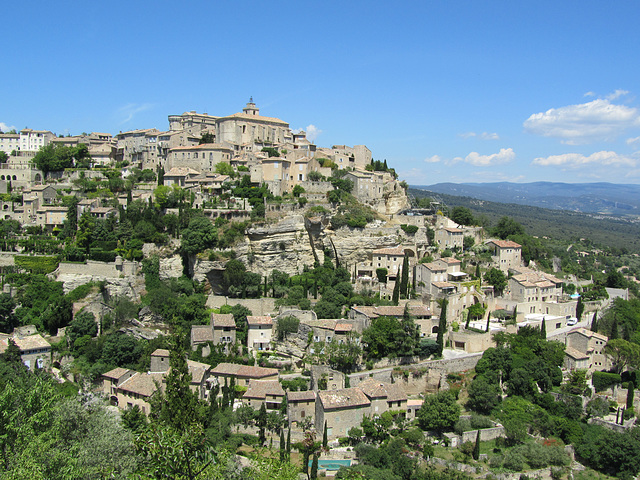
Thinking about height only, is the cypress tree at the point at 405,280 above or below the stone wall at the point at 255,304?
above

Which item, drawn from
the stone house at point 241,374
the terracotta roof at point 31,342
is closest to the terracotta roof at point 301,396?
the stone house at point 241,374

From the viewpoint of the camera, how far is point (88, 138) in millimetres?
72250

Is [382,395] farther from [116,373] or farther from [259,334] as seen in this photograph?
[116,373]

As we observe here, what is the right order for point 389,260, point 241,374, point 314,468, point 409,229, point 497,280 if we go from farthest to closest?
1. point 409,229
2. point 389,260
3. point 497,280
4. point 241,374
5. point 314,468

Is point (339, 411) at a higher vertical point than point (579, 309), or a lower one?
lower

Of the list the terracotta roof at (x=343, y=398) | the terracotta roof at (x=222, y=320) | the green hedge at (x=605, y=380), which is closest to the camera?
the terracotta roof at (x=343, y=398)

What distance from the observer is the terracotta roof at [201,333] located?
36.6 meters

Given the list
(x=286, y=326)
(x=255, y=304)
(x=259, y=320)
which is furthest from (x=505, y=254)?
(x=259, y=320)

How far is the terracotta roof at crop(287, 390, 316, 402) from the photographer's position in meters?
31.6

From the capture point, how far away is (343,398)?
103ft

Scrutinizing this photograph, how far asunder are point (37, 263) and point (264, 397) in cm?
2344

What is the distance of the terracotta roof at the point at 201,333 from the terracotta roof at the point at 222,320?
653 mm

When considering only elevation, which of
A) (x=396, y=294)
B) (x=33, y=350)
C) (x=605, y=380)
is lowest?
(x=605, y=380)

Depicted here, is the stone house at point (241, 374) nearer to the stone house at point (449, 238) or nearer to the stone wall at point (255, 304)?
the stone wall at point (255, 304)
